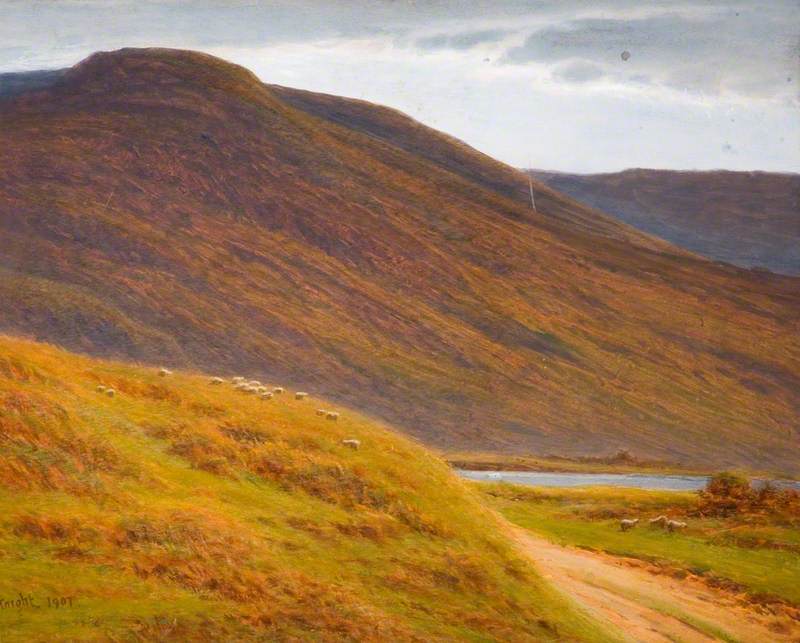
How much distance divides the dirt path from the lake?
8.01 metres

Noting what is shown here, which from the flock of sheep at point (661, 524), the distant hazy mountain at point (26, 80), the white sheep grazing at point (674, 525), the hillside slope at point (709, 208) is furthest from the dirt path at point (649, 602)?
the distant hazy mountain at point (26, 80)

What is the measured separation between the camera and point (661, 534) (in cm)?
2303

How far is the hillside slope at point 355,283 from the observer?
1184 inches

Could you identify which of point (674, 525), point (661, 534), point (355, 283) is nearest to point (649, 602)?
point (661, 534)

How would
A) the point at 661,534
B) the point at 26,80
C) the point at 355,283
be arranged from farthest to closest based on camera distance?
1. the point at 355,283
2. the point at 26,80
3. the point at 661,534

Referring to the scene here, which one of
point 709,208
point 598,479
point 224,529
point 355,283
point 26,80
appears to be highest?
point 26,80

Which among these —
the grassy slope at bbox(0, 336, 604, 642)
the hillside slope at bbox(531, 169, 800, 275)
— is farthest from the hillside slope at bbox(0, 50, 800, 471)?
the grassy slope at bbox(0, 336, 604, 642)

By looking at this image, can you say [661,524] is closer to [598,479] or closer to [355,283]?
[598,479]

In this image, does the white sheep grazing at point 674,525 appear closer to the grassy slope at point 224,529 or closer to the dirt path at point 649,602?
the dirt path at point 649,602

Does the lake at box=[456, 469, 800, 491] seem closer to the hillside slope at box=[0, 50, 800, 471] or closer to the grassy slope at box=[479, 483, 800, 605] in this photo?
the hillside slope at box=[0, 50, 800, 471]

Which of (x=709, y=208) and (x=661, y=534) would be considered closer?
(x=661, y=534)

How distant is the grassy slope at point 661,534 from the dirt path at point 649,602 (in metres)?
0.98

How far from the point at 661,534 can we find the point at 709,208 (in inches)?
927

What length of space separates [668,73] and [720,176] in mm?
6949
